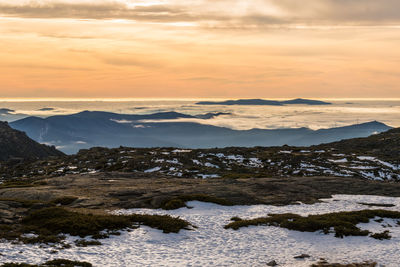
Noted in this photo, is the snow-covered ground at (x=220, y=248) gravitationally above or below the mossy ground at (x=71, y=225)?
below

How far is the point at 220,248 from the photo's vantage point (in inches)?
925

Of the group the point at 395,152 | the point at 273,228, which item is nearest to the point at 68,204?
the point at 273,228

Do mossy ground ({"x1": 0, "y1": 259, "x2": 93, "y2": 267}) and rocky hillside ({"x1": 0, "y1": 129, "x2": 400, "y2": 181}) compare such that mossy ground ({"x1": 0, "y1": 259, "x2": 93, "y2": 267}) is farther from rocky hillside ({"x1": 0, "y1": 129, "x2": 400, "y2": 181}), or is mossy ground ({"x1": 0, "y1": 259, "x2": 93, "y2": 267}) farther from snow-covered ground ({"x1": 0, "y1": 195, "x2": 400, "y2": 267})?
rocky hillside ({"x1": 0, "y1": 129, "x2": 400, "y2": 181})

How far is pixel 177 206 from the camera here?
105 feet

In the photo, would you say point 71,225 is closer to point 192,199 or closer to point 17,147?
point 192,199

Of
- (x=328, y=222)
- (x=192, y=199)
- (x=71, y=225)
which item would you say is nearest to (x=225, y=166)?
(x=192, y=199)

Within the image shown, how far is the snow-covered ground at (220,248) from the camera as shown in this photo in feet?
68.4

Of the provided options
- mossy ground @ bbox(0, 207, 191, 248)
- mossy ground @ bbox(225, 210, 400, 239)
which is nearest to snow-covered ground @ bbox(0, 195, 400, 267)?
mossy ground @ bbox(225, 210, 400, 239)

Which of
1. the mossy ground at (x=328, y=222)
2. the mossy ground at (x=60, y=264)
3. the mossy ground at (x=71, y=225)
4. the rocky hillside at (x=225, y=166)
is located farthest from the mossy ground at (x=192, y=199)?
the rocky hillside at (x=225, y=166)

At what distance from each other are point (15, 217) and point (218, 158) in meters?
50.1

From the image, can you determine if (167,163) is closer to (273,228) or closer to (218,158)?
(218,158)

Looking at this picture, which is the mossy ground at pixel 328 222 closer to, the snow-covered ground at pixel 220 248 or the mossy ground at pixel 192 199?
the snow-covered ground at pixel 220 248

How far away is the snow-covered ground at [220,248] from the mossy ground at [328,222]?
590 mm

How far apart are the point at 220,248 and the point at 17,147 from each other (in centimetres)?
16180
